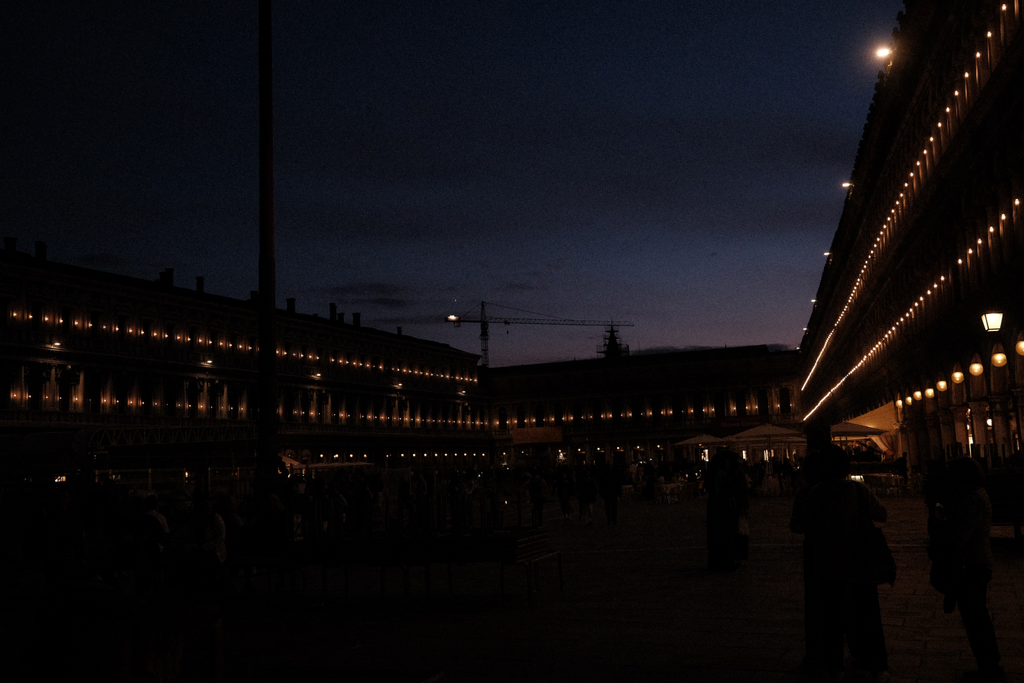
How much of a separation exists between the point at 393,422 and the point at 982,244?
240 feet

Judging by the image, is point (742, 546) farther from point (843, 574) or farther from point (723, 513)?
point (843, 574)

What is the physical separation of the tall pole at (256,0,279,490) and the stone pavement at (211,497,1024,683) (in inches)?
80.3

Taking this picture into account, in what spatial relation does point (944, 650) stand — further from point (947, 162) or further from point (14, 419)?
point (14, 419)

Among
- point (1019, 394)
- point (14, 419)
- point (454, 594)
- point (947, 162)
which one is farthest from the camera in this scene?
point (14, 419)

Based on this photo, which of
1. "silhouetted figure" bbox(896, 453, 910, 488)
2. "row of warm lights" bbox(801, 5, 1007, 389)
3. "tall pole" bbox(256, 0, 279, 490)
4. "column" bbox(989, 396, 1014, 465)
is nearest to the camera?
"tall pole" bbox(256, 0, 279, 490)

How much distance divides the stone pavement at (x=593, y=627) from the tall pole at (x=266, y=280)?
2.04m

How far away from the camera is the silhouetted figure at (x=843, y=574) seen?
6.24 m

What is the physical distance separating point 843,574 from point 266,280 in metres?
10.4

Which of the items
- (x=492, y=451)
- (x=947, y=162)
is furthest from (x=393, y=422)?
(x=947, y=162)

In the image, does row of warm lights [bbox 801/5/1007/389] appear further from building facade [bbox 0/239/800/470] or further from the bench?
the bench

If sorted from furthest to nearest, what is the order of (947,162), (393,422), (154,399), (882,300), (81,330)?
(393,422)
(154,399)
(81,330)
(882,300)
(947,162)

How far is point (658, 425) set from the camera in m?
106

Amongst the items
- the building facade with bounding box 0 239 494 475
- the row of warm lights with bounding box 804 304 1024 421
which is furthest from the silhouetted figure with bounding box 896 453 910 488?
the building facade with bounding box 0 239 494 475

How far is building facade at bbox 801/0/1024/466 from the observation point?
17172mm
